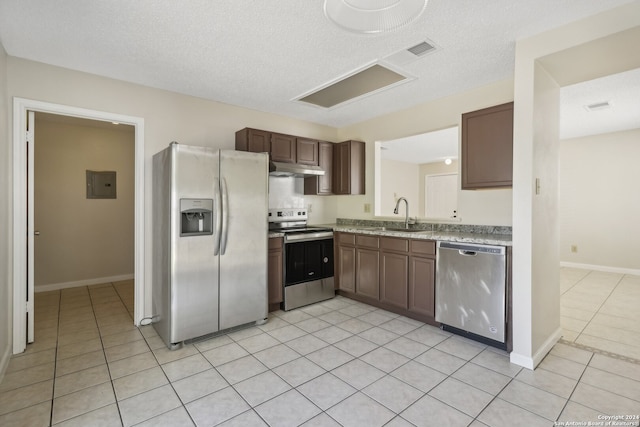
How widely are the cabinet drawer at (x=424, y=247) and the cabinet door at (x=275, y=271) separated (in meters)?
1.48

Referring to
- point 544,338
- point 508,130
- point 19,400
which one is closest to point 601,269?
point 544,338

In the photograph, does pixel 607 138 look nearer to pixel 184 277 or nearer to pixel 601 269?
pixel 601 269

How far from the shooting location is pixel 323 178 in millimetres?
4316

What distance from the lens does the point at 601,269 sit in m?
5.42

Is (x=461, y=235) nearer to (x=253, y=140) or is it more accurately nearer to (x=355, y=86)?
(x=355, y=86)

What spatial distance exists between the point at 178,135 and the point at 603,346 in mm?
4549

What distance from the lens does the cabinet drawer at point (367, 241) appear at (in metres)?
3.53

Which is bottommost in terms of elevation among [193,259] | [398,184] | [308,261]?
[308,261]

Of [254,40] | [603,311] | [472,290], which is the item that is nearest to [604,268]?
[603,311]

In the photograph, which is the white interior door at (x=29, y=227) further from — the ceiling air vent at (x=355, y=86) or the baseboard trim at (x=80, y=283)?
the ceiling air vent at (x=355, y=86)

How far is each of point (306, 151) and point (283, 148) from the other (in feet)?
1.21

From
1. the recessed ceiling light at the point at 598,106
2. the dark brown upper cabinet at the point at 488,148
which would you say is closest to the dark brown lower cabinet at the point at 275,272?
the dark brown upper cabinet at the point at 488,148

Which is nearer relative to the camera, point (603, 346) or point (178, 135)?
point (603, 346)

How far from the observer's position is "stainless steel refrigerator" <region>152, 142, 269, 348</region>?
2586 millimetres
